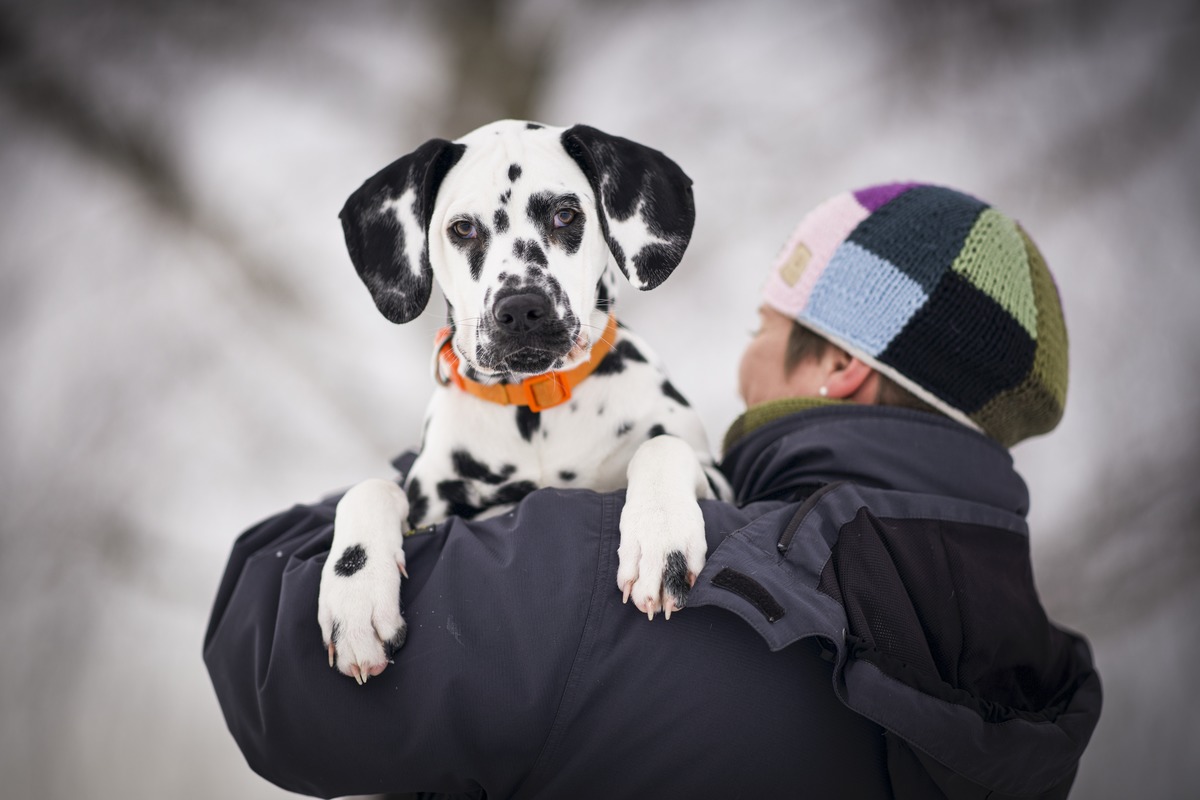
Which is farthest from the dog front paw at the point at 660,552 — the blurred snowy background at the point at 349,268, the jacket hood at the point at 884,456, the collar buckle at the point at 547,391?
the blurred snowy background at the point at 349,268

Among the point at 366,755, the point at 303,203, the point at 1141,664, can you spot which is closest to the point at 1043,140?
the point at 1141,664

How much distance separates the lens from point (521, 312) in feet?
5.71

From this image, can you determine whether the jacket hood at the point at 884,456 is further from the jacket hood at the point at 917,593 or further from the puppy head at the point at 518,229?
the puppy head at the point at 518,229

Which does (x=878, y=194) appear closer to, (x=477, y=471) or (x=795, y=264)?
(x=795, y=264)

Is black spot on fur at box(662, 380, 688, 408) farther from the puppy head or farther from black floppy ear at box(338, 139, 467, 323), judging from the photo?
black floppy ear at box(338, 139, 467, 323)

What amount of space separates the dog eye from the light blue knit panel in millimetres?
784

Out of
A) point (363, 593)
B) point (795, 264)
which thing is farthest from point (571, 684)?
point (795, 264)

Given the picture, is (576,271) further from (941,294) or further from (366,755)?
(366,755)

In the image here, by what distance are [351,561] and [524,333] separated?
539 millimetres

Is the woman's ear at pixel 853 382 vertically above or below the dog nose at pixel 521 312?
below

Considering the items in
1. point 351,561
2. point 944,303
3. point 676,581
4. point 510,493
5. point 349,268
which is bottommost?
point 676,581

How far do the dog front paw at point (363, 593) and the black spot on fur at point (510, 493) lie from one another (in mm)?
411

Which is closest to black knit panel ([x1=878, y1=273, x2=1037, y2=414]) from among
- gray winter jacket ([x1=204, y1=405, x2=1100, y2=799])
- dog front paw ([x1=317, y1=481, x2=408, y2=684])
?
gray winter jacket ([x1=204, y1=405, x2=1100, y2=799])

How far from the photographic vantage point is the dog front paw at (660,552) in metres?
1.39
